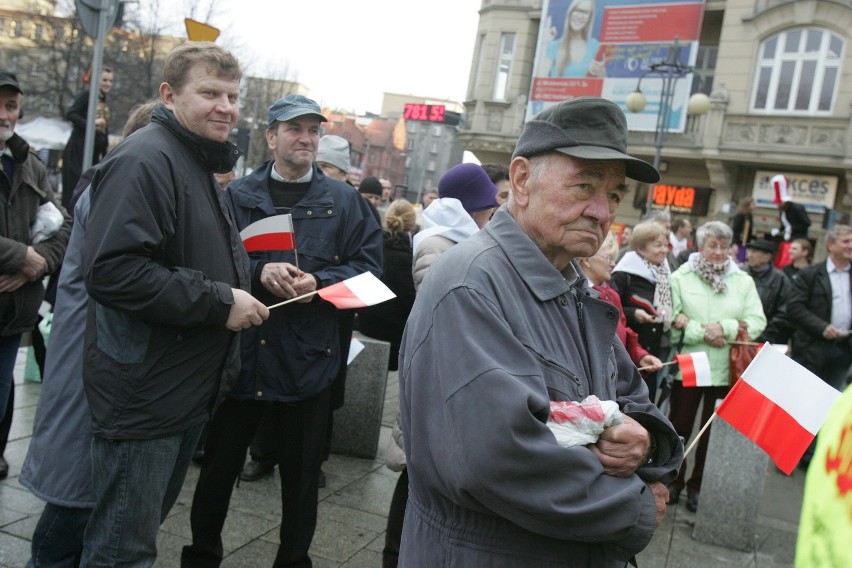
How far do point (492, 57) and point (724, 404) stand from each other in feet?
96.3

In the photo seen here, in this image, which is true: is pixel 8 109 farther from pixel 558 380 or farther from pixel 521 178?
pixel 558 380

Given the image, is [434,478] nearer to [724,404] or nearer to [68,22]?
[724,404]

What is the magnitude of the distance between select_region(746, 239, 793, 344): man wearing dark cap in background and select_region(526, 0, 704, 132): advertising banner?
1677 cm

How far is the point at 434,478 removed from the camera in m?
1.73

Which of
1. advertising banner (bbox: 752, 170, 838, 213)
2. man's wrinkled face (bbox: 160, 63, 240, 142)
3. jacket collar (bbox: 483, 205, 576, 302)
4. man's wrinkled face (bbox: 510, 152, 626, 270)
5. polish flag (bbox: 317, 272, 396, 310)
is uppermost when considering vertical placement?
advertising banner (bbox: 752, 170, 838, 213)

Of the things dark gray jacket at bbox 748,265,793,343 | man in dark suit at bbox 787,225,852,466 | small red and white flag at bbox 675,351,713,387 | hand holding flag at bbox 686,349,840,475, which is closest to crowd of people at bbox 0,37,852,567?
small red and white flag at bbox 675,351,713,387

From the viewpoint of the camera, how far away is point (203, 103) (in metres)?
2.68

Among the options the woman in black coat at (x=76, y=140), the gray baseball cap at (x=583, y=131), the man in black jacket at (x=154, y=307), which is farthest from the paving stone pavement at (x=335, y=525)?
the woman in black coat at (x=76, y=140)

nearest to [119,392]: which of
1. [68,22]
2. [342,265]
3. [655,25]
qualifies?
[342,265]

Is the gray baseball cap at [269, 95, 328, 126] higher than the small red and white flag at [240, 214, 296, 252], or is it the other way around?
the gray baseball cap at [269, 95, 328, 126]

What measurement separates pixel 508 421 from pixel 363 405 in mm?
4068

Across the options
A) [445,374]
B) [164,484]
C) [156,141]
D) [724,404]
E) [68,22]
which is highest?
[68,22]

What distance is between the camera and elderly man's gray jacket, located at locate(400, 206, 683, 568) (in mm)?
1580

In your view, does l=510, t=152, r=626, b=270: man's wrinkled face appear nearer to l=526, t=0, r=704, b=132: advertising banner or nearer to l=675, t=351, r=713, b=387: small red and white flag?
l=675, t=351, r=713, b=387: small red and white flag
